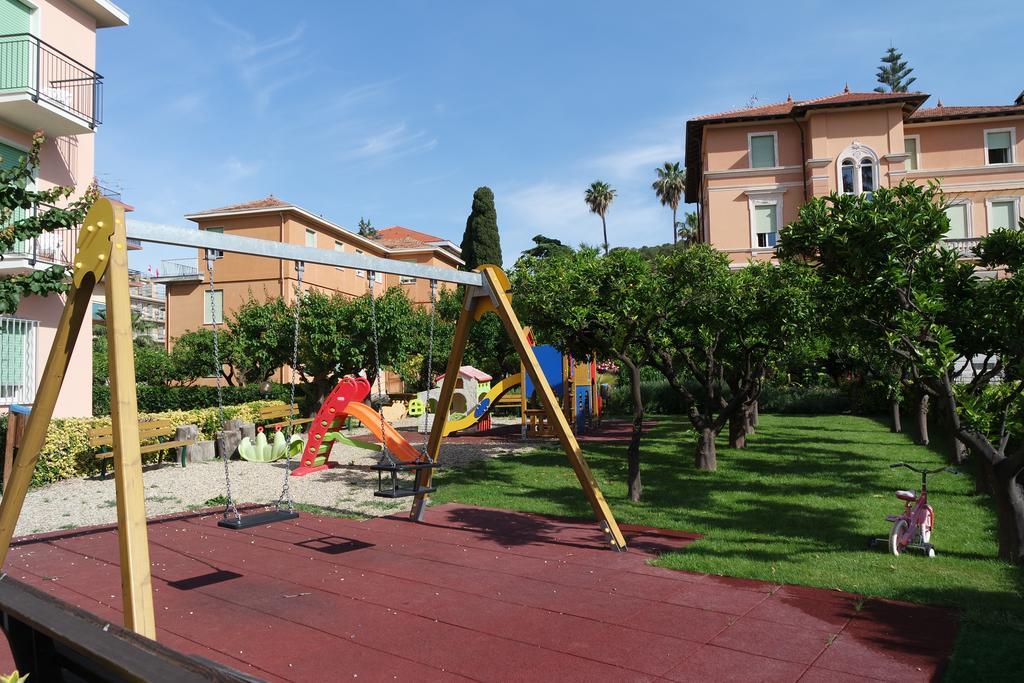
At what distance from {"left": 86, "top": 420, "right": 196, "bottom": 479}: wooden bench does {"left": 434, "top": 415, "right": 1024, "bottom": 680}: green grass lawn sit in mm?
5531

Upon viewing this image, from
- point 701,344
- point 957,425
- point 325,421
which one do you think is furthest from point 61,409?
point 957,425

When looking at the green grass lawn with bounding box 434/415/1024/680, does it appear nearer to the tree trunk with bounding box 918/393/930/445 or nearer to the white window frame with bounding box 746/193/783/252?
the tree trunk with bounding box 918/393/930/445

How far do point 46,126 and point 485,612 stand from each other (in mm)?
15113

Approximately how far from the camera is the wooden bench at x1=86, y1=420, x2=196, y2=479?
12305mm

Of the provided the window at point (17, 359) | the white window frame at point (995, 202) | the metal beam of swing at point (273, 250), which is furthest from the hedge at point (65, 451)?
the white window frame at point (995, 202)

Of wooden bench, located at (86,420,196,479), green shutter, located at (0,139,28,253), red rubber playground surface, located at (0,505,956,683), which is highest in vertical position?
green shutter, located at (0,139,28,253)

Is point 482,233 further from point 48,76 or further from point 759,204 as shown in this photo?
point 48,76

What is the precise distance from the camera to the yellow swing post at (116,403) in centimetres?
388

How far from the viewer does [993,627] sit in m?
4.93

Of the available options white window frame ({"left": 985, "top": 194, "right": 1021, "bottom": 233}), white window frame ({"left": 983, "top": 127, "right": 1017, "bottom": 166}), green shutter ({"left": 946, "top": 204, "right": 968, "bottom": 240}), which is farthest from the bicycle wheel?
white window frame ({"left": 983, "top": 127, "right": 1017, "bottom": 166})

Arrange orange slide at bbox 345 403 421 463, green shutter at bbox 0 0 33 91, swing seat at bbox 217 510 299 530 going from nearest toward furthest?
swing seat at bbox 217 510 299 530
orange slide at bbox 345 403 421 463
green shutter at bbox 0 0 33 91

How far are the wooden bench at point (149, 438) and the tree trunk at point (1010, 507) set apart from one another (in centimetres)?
1176

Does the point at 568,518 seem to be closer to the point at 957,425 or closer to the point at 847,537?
the point at 847,537

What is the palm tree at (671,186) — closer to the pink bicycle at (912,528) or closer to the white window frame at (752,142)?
the white window frame at (752,142)
